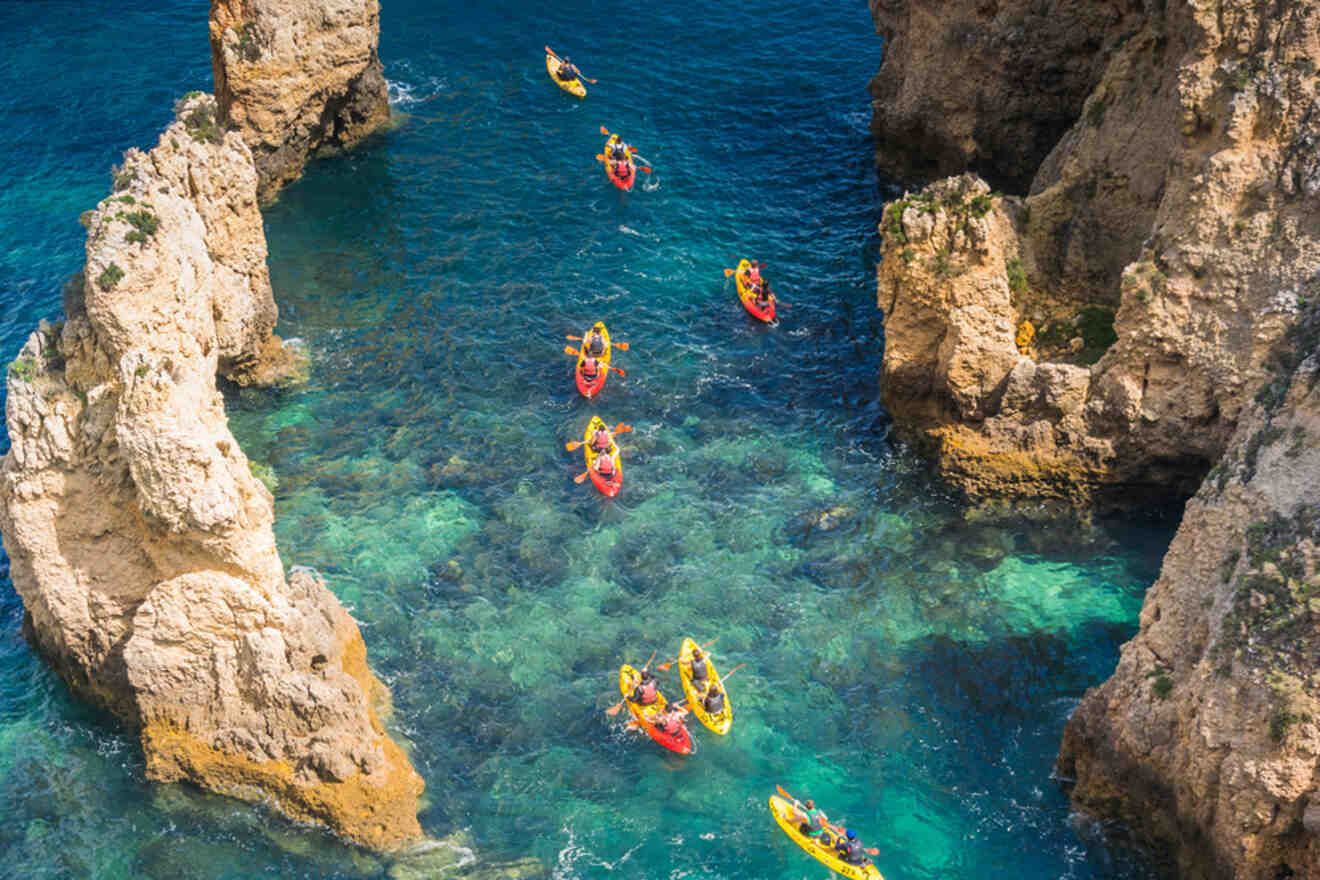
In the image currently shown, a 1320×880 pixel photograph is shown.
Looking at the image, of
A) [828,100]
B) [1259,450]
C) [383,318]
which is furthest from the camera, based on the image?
[828,100]

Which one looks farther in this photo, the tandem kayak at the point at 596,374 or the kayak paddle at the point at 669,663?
the tandem kayak at the point at 596,374

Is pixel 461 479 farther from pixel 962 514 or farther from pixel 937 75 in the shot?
pixel 937 75

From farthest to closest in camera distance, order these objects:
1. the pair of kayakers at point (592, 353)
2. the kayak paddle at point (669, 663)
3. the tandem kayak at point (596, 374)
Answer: the pair of kayakers at point (592, 353), the tandem kayak at point (596, 374), the kayak paddle at point (669, 663)

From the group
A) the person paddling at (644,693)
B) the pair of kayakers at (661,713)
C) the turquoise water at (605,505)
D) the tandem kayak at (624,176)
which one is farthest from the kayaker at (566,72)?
the person paddling at (644,693)

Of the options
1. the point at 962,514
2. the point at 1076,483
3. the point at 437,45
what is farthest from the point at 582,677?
the point at 437,45

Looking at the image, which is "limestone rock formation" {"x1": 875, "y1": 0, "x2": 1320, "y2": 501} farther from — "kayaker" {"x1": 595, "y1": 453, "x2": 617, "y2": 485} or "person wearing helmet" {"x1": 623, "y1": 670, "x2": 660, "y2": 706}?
"person wearing helmet" {"x1": 623, "y1": 670, "x2": 660, "y2": 706}

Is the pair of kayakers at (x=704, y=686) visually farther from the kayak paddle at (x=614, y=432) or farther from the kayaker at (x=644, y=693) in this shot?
the kayak paddle at (x=614, y=432)
